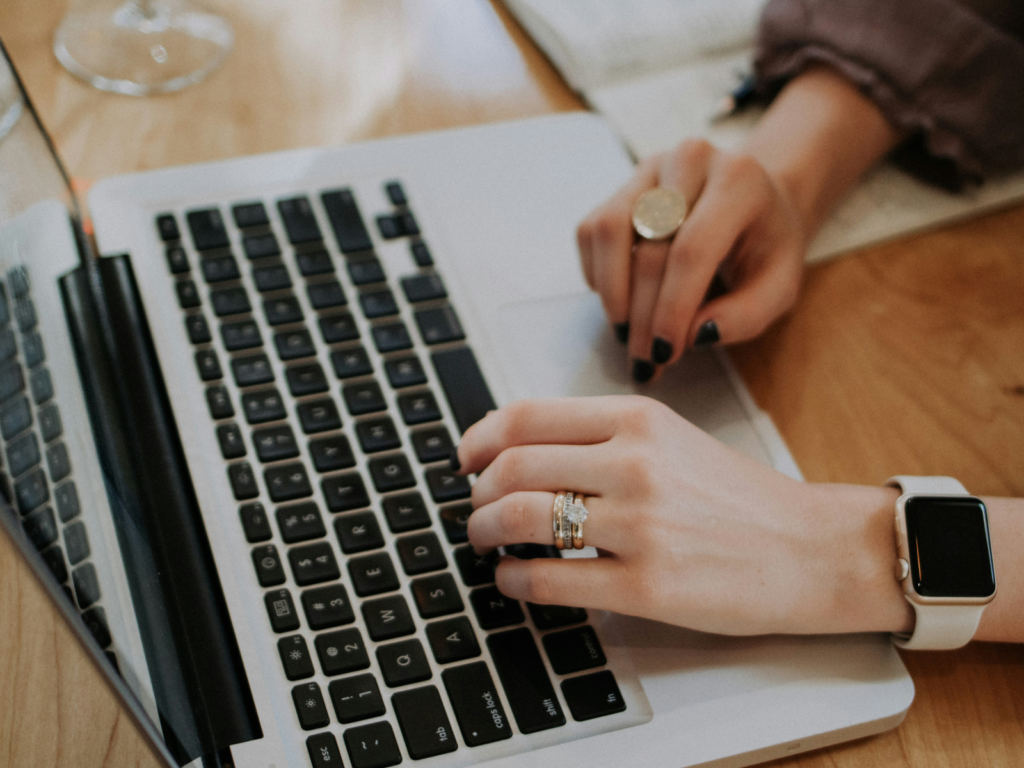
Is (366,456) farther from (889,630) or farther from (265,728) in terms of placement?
(889,630)

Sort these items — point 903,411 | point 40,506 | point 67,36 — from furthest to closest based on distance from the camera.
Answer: point 67,36 → point 903,411 → point 40,506

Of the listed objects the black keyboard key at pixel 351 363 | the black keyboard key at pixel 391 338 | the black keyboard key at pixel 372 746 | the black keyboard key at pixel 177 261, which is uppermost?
the black keyboard key at pixel 177 261

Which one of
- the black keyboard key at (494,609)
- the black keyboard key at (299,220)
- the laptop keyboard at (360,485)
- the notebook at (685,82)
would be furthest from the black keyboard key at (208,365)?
the notebook at (685,82)

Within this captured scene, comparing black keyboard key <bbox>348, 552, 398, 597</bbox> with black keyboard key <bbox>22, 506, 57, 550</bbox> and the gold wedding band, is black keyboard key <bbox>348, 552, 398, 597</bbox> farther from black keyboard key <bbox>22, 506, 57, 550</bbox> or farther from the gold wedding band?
the gold wedding band

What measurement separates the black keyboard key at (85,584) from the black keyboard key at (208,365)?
16cm

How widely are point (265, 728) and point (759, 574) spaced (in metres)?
0.25

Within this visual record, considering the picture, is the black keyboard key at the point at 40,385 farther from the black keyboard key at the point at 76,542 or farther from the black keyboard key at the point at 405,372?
the black keyboard key at the point at 405,372

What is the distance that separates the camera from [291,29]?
78cm

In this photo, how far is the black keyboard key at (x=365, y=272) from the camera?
57cm

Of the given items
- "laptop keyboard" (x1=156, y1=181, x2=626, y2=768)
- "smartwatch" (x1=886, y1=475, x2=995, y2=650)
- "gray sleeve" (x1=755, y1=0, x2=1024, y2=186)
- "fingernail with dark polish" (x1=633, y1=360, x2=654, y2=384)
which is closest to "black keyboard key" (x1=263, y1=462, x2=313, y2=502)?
"laptop keyboard" (x1=156, y1=181, x2=626, y2=768)

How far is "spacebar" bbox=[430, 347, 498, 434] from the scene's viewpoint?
0.53 m

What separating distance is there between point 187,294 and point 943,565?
467mm

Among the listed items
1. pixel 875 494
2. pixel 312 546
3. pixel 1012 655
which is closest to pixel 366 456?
pixel 312 546

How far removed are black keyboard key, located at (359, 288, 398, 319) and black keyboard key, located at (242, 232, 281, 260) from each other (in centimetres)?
7
